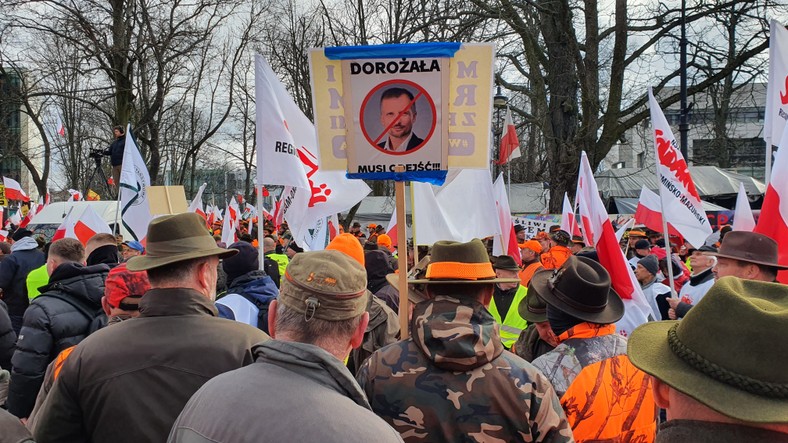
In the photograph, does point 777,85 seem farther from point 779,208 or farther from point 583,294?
point 583,294

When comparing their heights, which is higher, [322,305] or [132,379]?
[322,305]

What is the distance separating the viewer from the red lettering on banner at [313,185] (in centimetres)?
621

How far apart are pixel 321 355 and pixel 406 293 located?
5.67ft

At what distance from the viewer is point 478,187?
6867 mm

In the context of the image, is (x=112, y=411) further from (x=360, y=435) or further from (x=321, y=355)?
(x=360, y=435)

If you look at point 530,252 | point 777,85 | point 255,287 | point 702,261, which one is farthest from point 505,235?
point 255,287

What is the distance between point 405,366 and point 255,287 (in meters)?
2.77

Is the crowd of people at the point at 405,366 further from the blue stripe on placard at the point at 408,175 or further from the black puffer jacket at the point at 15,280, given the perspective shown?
the black puffer jacket at the point at 15,280

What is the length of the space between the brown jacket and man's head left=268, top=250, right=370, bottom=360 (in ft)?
2.16

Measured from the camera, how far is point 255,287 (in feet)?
16.3

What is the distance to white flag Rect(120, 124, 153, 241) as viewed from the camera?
27.2ft

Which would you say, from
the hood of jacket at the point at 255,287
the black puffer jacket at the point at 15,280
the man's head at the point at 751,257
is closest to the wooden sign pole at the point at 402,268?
the hood of jacket at the point at 255,287

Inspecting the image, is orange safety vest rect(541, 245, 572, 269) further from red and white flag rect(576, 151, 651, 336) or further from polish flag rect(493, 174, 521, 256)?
red and white flag rect(576, 151, 651, 336)

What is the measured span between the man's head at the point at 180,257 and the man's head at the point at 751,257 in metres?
3.54
